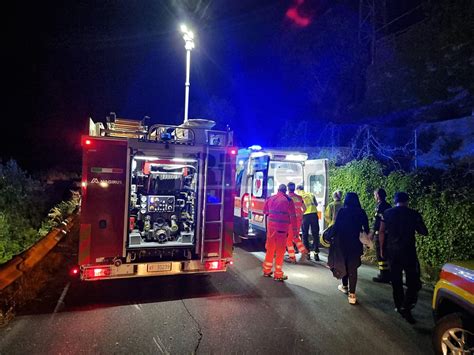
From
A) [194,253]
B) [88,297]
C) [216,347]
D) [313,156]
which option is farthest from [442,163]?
[88,297]

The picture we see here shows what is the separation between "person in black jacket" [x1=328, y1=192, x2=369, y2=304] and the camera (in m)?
5.62

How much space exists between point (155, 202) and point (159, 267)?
55.3 inches

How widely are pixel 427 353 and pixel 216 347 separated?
245cm

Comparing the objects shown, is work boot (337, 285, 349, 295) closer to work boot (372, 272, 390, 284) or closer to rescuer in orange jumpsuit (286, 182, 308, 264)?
work boot (372, 272, 390, 284)

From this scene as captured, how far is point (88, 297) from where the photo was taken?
5664 mm

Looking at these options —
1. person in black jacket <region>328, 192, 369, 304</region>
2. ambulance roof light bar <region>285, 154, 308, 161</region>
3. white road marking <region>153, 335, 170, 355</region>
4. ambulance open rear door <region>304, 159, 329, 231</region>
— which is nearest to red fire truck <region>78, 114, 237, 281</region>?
white road marking <region>153, 335, 170, 355</region>

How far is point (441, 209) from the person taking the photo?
21.7 feet

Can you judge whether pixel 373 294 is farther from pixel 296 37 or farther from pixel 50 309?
pixel 296 37

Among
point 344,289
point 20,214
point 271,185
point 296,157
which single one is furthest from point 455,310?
point 20,214

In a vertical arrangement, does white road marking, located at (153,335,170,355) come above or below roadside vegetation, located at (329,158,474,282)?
below

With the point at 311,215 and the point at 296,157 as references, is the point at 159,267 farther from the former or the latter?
the point at 296,157

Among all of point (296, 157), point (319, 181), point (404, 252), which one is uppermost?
point (296, 157)

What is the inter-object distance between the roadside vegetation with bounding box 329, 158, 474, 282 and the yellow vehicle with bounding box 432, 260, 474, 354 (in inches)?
96.3

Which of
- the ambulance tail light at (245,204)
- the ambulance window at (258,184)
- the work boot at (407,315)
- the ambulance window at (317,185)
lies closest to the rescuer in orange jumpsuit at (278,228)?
the work boot at (407,315)
